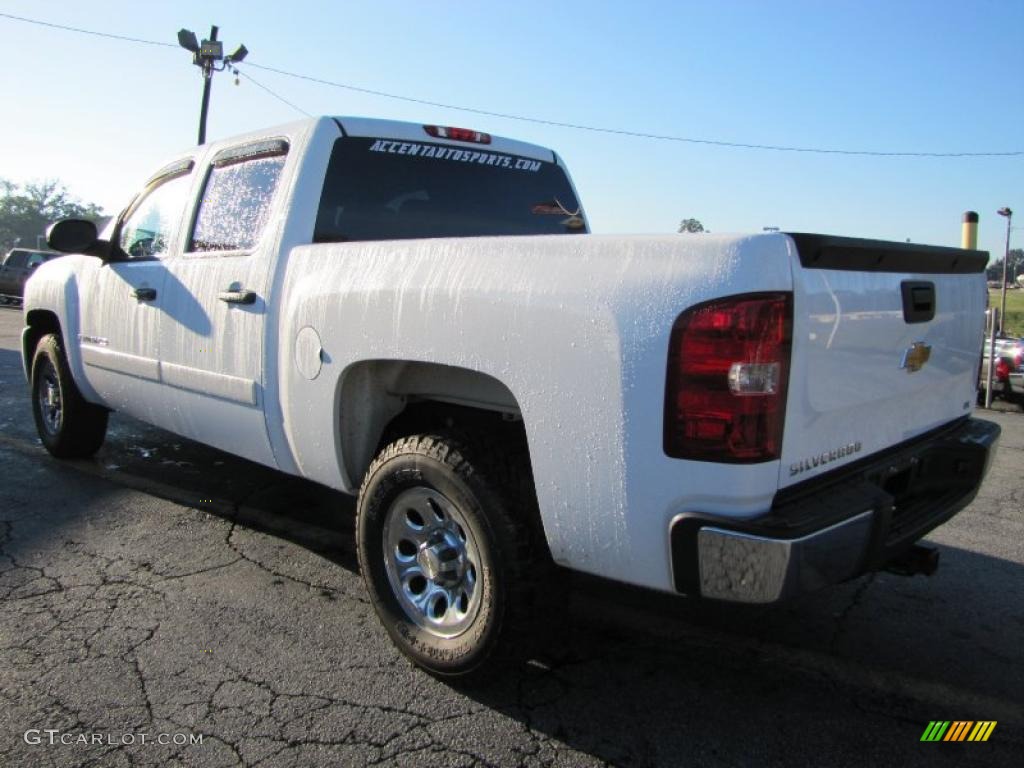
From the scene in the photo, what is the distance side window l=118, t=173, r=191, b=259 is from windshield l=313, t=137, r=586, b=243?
3.86 feet

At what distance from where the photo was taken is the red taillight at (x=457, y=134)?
404 centimetres

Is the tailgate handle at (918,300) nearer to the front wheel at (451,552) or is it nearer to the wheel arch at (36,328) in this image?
the front wheel at (451,552)

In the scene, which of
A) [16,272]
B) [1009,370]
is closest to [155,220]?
[1009,370]

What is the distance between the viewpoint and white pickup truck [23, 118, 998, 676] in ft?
6.82

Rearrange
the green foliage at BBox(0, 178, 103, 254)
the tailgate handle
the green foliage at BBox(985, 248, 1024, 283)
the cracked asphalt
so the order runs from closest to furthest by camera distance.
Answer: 1. the cracked asphalt
2. the tailgate handle
3. the green foliage at BBox(985, 248, 1024, 283)
4. the green foliage at BBox(0, 178, 103, 254)

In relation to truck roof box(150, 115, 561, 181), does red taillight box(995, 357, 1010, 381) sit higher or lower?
lower

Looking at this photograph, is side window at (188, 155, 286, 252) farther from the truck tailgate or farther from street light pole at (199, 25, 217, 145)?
street light pole at (199, 25, 217, 145)

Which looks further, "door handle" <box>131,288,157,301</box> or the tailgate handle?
"door handle" <box>131,288,157,301</box>

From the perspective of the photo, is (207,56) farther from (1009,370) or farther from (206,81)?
(1009,370)

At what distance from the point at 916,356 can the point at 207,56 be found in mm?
23653

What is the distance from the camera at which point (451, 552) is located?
2754 millimetres

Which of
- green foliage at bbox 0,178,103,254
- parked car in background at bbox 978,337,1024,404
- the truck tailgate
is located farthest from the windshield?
green foliage at bbox 0,178,103,254

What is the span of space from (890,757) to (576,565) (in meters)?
1.08

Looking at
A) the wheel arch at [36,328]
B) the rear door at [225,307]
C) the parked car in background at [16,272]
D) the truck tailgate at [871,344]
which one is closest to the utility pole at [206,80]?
the parked car in background at [16,272]
